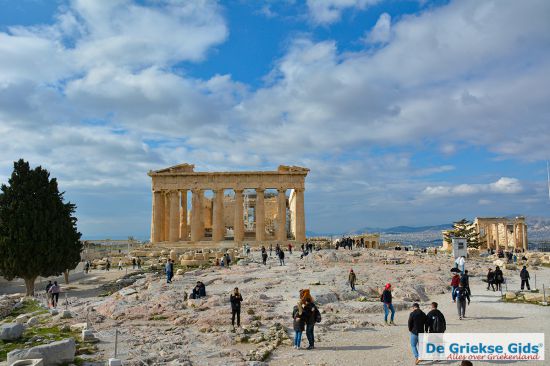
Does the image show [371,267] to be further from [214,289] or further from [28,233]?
[28,233]

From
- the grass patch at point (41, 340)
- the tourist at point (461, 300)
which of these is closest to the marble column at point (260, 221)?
the grass patch at point (41, 340)

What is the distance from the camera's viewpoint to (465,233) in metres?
66.2

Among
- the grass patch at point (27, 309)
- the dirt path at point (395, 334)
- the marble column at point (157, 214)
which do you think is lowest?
the grass patch at point (27, 309)

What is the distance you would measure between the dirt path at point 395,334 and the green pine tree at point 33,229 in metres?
24.7

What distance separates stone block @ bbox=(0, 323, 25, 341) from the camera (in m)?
14.3

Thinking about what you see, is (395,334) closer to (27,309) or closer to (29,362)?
(29,362)

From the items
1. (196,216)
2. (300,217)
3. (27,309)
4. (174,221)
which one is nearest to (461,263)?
(27,309)

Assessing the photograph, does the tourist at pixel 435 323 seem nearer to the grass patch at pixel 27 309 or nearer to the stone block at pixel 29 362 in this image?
the stone block at pixel 29 362

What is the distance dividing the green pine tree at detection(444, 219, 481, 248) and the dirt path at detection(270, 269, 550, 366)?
49.3 meters

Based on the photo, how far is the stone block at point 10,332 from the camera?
14320 mm

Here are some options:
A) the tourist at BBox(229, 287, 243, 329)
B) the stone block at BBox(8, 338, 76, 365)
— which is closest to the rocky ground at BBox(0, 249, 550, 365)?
the tourist at BBox(229, 287, 243, 329)

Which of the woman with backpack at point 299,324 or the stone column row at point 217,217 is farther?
the stone column row at point 217,217

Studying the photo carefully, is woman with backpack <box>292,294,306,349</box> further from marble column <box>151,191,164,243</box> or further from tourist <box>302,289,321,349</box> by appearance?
marble column <box>151,191,164,243</box>

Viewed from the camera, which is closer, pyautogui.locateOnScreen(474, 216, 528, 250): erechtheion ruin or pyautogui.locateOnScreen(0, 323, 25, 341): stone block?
pyautogui.locateOnScreen(0, 323, 25, 341): stone block
